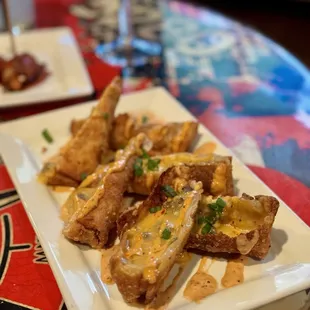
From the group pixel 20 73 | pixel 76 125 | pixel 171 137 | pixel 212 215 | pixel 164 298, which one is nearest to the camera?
pixel 164 298

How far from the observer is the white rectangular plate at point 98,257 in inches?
39.8

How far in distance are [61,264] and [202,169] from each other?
418 millimetres

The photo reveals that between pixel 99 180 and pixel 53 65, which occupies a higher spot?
pixel 99 180

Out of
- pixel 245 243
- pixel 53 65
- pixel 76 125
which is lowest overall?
pixel 53 65

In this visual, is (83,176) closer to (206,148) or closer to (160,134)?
(160,134)

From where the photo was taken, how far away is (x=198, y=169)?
1.24 meters

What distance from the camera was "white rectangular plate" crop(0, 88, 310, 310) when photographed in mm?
1012

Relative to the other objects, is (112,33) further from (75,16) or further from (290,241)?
(290,241)

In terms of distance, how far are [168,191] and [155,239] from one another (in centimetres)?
14

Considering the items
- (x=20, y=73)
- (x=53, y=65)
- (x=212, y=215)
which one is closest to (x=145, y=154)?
(x=212, y=215)

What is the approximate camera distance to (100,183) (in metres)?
1.25

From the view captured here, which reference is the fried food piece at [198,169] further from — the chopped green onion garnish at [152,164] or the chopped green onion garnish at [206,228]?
the chopped green onion garnish at [206,228]

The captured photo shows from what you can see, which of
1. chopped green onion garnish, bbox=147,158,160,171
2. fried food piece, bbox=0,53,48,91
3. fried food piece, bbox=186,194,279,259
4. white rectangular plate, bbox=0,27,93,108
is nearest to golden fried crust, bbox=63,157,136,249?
chopped green onion garnish, bbox=147,158,160,171

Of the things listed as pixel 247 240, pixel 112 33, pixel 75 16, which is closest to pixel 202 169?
pixel 247 240
